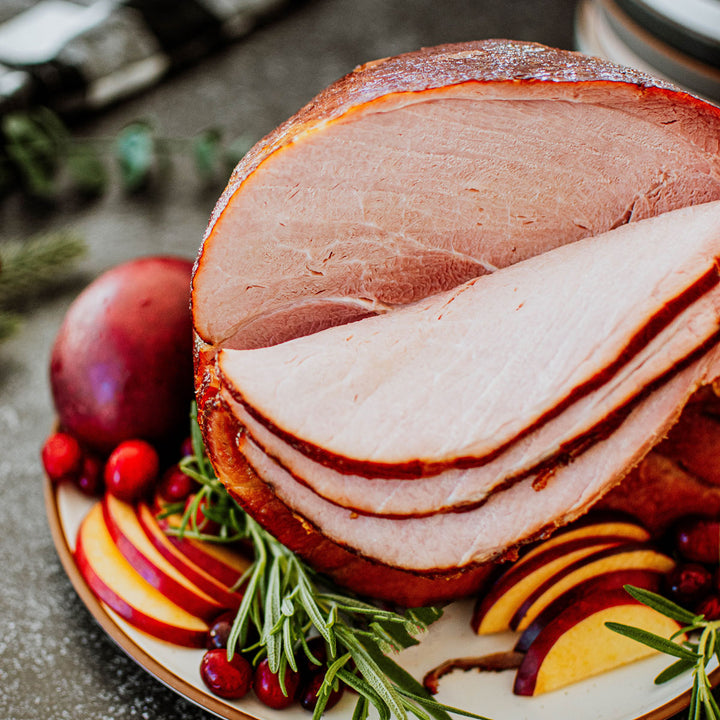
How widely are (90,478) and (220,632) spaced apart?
1.39 feet

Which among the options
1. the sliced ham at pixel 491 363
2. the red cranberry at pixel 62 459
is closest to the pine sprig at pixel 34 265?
the red cranberry at pixel 62 459

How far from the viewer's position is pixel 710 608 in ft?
4.04

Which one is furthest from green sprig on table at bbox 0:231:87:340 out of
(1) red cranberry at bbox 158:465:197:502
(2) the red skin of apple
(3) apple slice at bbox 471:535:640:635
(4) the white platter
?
(3) apple slice at bbox 471:535:640:635

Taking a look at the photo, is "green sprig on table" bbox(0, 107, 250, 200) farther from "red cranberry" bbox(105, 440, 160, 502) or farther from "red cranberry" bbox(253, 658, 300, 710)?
"red cranberry" bbox(253, 658, 300, 710)

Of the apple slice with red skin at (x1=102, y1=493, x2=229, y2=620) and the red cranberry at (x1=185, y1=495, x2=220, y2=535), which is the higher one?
the red cranberry at (x1=185, y1=495, x2=220, y2=535)

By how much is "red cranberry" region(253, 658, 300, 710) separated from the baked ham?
178mm

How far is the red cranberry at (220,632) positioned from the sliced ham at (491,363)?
372 mm

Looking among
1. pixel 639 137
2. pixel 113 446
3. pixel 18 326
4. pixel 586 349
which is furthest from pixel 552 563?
pixel 18 326

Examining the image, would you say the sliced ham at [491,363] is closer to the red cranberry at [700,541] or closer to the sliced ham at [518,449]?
the sliced ham at [518,449]

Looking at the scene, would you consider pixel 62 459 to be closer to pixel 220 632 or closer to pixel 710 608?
pixel 220 632

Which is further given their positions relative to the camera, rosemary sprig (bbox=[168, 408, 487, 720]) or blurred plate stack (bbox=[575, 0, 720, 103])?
blurred plate stack (bbox=[575, 0, 720, 103])

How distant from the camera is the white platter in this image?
1.12 m

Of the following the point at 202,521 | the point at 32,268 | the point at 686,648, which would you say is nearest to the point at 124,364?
the point at 202,521

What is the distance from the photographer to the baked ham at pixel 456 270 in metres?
1.02
